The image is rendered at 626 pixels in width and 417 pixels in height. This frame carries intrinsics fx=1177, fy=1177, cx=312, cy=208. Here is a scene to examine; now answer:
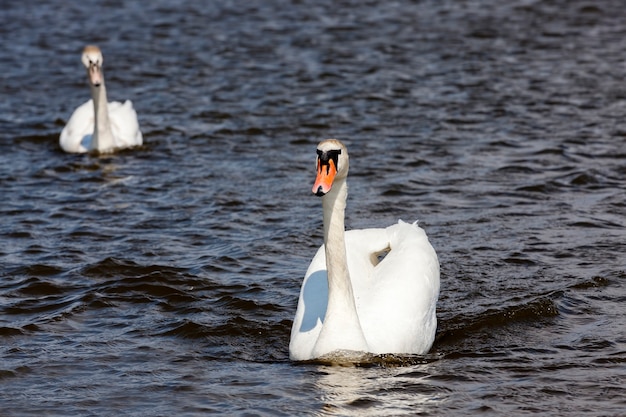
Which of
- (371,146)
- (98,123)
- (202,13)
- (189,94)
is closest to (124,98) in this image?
(189,94)

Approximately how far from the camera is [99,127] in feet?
46.4

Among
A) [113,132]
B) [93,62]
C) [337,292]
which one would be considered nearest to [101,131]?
[113,132]

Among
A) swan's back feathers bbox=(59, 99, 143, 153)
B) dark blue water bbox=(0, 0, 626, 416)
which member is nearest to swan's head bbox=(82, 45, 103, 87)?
swan's back feathers bbox=(59, 99, 143, 153)

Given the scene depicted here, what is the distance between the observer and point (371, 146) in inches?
529

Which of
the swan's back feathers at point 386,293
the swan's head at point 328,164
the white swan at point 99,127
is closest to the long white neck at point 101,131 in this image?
the white swan at point 99,127

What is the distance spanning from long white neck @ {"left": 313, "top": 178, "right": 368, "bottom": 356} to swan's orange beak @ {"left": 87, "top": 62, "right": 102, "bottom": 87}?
7599 mm

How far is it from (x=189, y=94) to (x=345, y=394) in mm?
10000

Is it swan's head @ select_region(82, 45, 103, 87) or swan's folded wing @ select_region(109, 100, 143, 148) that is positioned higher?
swan's head @ select_region(82, 45, 103, 87)

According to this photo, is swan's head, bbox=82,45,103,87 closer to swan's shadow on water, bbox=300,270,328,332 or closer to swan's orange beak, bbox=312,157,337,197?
swan's shadow on water, bbox=300,270,328,332

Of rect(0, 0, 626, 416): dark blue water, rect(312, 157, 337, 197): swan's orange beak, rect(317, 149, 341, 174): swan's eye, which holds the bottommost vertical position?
rect(0, 0, 626, 416): dark blue water

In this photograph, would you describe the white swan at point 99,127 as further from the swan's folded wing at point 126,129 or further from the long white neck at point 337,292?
the long white neck at point 337,292

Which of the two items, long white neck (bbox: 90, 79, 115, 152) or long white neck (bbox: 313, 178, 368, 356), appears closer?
long white neck (bbox: 313, 178, 368, 356)

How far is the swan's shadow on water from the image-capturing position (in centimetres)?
765

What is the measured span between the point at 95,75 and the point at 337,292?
7.90m
